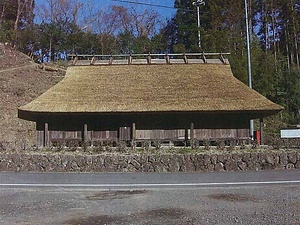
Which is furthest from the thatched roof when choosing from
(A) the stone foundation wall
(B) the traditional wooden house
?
(A) the stone foundation wall

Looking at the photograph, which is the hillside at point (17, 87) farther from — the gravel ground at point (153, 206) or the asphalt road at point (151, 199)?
the gravel ground at point (153, 206)

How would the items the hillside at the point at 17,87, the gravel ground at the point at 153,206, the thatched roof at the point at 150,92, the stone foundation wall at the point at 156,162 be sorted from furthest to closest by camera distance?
1. the hillside at the point at 17,87
2. the thatched roof at the point at 150,92
3. the stone foundation wall at the point at 156,162
4. the gravel ground at the point at 153,206

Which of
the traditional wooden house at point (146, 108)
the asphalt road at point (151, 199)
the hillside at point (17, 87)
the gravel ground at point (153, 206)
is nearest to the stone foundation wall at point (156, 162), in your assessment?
the asphalt road at point (151, 199)

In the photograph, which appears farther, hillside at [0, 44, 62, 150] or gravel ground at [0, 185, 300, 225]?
hillside at [0, 44, 62, 150]

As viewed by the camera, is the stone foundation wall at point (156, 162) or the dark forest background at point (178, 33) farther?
the dark forest background at point (178, 33)

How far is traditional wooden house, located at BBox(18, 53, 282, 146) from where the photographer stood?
1762cm

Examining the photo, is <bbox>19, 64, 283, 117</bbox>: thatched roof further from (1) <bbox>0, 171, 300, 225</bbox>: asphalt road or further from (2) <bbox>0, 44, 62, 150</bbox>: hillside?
(1) <bbox>0, 171, 300, 225</bbox>: asphalt road

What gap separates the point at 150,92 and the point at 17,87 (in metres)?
14.5

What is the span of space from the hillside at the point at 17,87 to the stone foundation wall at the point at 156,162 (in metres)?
10.8

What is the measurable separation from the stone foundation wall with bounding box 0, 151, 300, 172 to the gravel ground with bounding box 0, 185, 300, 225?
3.36 meters

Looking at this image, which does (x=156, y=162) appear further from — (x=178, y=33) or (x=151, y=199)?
(x=178, y=33)

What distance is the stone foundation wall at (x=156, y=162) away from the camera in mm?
11883

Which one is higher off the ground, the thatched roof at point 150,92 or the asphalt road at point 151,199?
the thatched roof at point 150,92

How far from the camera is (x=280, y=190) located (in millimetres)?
8023
